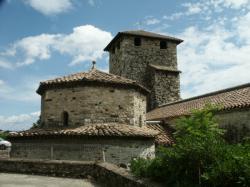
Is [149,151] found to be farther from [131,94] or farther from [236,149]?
[236,149]

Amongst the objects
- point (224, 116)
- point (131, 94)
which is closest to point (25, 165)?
point (131, 94)

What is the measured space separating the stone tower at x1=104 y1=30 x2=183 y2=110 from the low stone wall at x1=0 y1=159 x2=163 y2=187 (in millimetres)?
19999

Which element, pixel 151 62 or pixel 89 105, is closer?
pixel 89 105

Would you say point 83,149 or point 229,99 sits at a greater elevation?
point 229,99

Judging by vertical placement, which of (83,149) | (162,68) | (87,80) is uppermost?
(162,68)

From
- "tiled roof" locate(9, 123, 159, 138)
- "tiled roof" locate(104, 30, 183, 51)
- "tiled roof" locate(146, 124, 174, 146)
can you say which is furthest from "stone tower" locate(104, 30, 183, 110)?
"tiled roof" locate(9, 123, 159, 138)

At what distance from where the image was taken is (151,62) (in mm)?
33438

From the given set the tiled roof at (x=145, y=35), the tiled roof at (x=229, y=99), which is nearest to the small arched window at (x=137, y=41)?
the tiled roof at (x=145, y=35)

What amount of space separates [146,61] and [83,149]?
20.1m

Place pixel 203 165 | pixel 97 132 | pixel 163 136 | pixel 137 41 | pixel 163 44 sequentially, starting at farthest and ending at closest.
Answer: pixel 163 44, pixel 137 41, pixel 163 136, pixel 97 132, pixel 203 165

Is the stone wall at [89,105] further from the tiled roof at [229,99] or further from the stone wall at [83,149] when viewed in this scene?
the tiled roof at [229,99]

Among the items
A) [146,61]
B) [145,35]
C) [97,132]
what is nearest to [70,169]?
[97,132]

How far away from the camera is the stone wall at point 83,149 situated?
47.6ft

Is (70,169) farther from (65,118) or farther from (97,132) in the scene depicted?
(65,118)
